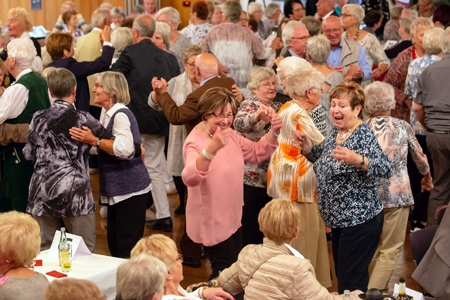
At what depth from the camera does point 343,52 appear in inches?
291

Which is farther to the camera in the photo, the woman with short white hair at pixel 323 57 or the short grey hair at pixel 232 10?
the short grey hair at pixel 232 10

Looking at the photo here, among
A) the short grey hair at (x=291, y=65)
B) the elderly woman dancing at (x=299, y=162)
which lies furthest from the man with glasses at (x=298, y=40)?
the elderly woman dancing at (x=299, y=162)

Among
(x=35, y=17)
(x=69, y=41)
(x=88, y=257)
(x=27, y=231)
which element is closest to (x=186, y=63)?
(x=69, y=41)

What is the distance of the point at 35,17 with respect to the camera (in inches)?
577

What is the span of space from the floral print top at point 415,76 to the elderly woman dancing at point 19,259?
4.21 m

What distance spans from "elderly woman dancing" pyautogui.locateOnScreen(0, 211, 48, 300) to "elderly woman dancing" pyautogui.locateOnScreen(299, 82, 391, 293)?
1.79m

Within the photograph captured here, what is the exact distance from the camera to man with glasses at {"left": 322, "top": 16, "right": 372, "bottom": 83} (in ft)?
24.0

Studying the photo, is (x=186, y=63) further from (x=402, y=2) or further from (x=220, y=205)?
(x=402, y=2)

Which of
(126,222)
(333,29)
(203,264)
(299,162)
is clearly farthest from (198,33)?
(299,162)

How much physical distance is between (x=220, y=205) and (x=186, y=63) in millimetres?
2056

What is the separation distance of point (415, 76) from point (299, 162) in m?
2.34

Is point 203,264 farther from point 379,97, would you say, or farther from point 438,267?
point 438,267

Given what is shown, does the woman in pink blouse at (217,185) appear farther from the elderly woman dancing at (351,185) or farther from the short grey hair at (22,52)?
the short grey hair at (22,52)

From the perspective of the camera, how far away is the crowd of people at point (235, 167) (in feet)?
12.6
